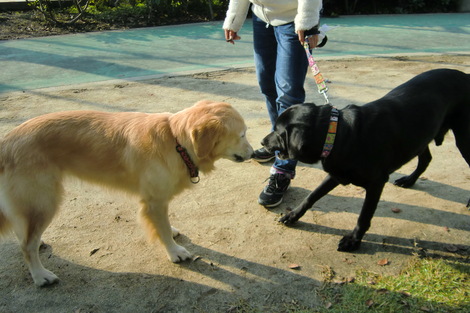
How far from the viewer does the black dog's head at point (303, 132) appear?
8.66 feet

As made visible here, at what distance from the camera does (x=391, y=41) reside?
8.98 m

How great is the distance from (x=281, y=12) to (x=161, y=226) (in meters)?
2.06

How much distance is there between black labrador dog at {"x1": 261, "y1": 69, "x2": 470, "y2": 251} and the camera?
2.64m

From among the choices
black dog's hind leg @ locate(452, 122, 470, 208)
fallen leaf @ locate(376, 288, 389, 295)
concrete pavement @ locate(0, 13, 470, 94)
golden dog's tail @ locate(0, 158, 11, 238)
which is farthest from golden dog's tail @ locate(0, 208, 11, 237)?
concrete pavement @ locate(0, 13, 470, 94)

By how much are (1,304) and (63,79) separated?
481 cm

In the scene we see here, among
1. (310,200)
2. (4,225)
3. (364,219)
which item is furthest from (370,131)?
(4,225)

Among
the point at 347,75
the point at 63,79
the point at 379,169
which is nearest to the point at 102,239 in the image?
the point at 379,169

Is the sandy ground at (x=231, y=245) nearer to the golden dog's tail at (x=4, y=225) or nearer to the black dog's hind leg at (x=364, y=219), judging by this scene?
the black dog's hind leg at (x=364, y=219)

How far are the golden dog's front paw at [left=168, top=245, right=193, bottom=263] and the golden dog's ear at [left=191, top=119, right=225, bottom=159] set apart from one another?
0.77 m

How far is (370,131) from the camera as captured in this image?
2652 mm

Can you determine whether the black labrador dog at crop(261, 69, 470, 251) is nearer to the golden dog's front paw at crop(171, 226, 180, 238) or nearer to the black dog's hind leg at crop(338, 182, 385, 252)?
the black dog's hind leg at crop(338, 182, 385, 252)

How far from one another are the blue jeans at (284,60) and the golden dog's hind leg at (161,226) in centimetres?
119

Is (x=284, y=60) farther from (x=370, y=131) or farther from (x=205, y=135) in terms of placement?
(x=205, y=135)

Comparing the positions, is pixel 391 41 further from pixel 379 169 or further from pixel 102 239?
pixel 102 239
